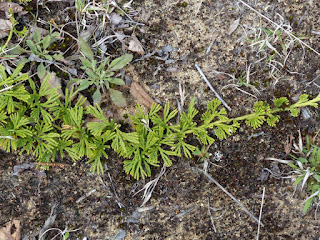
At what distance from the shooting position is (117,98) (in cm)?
312

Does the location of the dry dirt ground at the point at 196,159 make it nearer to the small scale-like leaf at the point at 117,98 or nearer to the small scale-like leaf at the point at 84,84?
the small scale-like leaf at the point at 117,98

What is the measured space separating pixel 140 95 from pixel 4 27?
1570 mm

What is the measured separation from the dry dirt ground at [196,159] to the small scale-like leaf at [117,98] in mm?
321

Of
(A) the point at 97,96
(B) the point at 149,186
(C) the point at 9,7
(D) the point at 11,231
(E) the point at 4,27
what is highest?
(C) the point at 9,7

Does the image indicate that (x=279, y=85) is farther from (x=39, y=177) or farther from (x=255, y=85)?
(x=39, y=177)

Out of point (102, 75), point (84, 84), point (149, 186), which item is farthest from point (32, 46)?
point (149, 186)

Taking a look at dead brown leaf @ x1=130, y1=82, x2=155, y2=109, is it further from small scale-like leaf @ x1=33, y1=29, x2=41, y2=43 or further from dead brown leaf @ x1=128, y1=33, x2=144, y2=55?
small scale-like leaf @ x1=33, y1=29, x2=41, y2=43

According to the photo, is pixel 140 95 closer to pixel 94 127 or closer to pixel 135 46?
pixel 135 46

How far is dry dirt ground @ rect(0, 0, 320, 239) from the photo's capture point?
3254 millimetres

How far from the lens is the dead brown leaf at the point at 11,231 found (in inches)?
125

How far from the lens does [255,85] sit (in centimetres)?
332

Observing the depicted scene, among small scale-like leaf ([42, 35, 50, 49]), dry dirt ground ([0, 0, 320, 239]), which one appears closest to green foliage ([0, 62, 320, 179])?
dry dirt ground ([0, 0, 320, 239])

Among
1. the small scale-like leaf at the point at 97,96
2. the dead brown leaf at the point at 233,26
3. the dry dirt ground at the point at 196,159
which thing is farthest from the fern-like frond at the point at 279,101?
the small scale-like leaf at the point at 97,96

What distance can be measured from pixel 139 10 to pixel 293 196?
275cm
